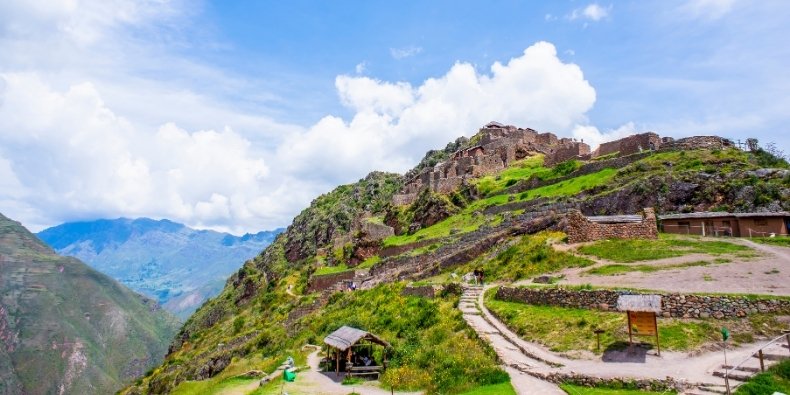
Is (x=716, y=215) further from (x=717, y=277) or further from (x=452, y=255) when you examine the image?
(x=452, y=255)

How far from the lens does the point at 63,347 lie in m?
166

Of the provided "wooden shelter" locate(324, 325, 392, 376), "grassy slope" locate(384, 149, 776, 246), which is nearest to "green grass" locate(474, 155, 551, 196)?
"grassy slope" locate(384, 149, 776, 246)

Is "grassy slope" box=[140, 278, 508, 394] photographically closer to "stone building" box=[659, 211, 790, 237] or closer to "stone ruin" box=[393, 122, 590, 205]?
"stone building" box=[659, 211, 790, 237]

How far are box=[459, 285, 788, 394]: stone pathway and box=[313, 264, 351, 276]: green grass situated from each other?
114 feet

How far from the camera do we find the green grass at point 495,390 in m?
15.9

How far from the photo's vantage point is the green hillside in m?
23.2

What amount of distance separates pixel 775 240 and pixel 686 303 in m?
13.6

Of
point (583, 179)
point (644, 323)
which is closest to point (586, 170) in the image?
point (583, 179)

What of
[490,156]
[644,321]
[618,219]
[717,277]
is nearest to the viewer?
[644,321]

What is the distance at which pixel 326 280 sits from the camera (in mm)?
52938

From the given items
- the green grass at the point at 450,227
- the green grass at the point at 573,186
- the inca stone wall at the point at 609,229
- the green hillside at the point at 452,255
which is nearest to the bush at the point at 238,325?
the green hillside at the point at 452,255

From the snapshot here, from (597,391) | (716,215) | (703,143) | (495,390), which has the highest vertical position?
(703,143)

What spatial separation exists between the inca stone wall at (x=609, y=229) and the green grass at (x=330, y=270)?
1078 inches

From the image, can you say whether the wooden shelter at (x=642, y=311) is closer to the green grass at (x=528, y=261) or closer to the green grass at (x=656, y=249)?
the green grass at (x=656, y=249)
